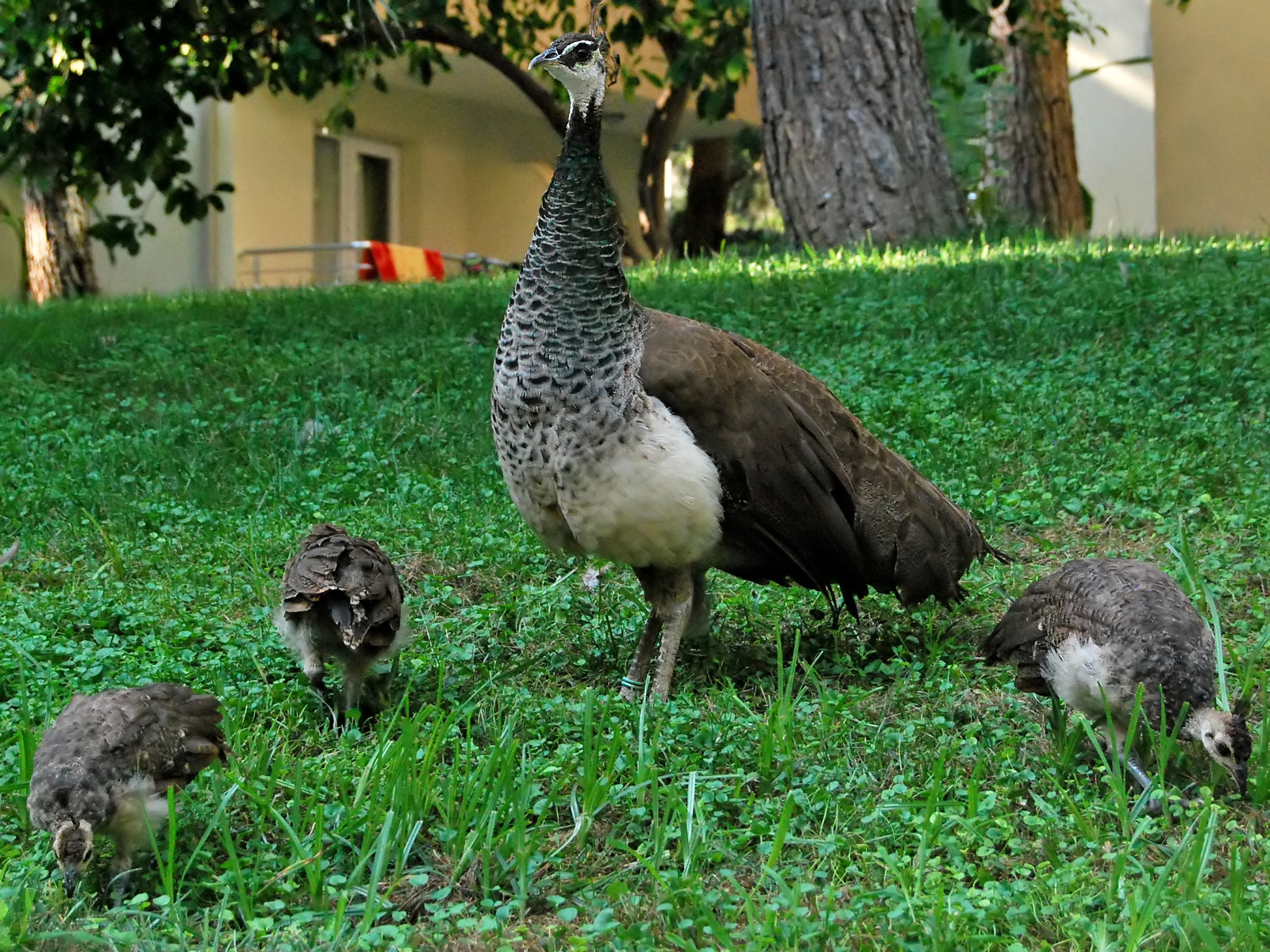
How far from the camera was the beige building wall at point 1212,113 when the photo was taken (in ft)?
53.6

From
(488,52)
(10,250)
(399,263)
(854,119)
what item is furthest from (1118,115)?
(10,250)

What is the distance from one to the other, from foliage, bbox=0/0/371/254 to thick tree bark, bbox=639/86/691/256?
5.77 metres

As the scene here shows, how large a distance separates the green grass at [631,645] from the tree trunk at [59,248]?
26.2ft

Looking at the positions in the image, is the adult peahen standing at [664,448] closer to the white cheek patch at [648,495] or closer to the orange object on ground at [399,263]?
the white cheek patch at [648,495]

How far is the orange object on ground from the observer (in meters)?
16.0

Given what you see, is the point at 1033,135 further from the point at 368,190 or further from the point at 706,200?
the point at 368,190

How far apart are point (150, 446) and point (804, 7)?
16.6 feet

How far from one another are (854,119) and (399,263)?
26.7ft

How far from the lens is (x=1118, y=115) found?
1706 cm

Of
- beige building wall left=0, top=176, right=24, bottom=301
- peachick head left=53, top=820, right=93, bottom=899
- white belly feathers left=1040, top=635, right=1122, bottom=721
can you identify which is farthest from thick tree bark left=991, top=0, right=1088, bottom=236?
beige building wall left=0, top=176, right=24, bottom=301

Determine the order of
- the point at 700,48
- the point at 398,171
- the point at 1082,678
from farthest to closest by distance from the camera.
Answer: the point at 398,171
the point at 700,48
the point at 1082,678

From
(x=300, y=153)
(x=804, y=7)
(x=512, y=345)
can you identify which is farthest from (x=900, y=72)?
(x=300, y=153)

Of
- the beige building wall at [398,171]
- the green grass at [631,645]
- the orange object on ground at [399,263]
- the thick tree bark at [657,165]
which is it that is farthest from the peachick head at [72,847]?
the orange object on ground at [399,263]

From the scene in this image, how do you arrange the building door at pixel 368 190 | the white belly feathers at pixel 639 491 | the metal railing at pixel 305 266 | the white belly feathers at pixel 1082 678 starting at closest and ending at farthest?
the white belly feathers at pixel 1082 678, the white belly feathers at pixel 639 491, the metal railing at pixel 305 266, the building door at pixel 368 190
